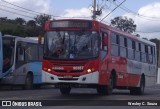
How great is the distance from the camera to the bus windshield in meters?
22.0

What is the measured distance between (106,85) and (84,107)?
5.28 m

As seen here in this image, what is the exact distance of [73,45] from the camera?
22.0m

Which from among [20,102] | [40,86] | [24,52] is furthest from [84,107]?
[40,86]

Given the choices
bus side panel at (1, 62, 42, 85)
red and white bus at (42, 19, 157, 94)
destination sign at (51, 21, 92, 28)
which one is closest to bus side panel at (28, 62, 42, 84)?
bus side panel at (1, 62, 42, 85)

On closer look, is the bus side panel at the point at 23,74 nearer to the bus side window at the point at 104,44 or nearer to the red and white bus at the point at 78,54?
the red and white bus at the point at 78,54

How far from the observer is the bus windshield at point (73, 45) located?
21969 mm

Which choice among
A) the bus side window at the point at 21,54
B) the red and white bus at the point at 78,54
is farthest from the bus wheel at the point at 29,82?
the red and white bus at the point at 78,54

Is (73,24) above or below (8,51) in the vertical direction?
above

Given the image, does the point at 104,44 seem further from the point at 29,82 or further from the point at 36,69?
the point at 36,69

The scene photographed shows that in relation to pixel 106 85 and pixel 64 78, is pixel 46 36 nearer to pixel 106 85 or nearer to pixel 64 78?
pixel 64 78

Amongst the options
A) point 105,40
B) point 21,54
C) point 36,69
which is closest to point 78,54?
point 105,40

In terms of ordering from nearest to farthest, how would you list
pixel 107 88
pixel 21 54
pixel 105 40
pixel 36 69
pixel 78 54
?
pixel 78 54 < pixel 105 40 < pixel 107 88 < pixel 21 54 < pixel 36 69

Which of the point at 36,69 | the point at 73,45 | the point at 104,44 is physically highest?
the point at 104,44

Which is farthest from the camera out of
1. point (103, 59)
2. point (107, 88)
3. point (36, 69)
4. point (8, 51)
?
point (36, 69)
